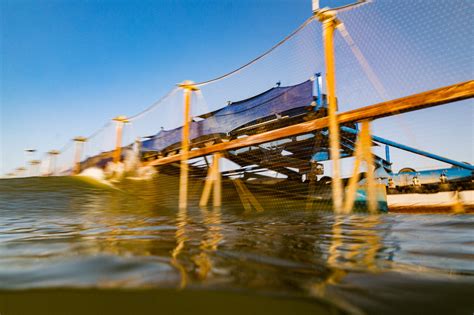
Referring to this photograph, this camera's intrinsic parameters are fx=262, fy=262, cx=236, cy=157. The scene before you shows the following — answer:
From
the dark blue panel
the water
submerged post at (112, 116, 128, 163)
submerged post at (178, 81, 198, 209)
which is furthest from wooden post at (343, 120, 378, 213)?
submerged post at (112, 116, 128, 163)

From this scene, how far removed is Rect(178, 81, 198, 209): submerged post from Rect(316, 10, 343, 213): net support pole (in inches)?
152

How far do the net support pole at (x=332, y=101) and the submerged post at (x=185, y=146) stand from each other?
3862 mm

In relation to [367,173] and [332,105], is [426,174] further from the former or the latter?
[332,105]

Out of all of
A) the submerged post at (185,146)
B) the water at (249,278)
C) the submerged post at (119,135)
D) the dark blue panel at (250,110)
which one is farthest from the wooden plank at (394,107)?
the submerged post at (119,135)

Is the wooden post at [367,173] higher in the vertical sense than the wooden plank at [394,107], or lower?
lower

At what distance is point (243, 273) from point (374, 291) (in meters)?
0.32

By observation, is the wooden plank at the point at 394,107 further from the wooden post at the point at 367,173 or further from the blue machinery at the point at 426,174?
the blue machinery at the point at 426,174

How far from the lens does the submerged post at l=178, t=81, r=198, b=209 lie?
6973 mm

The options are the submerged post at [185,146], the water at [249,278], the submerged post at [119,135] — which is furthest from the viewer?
the submerged post at [119,135]

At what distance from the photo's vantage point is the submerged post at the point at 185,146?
6.97 meters

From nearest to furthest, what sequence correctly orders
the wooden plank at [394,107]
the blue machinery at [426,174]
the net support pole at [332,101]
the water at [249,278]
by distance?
1. the water at [249,278]
2. the wooden plank at [394,107]
3. the net support pole at [332,101]
4. the blue machinery at [426,174]

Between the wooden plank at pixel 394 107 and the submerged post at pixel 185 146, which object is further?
the submerged post at pixel 185 146

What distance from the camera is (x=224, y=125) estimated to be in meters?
7.10

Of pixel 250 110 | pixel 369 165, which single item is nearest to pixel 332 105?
pixel 369 165
